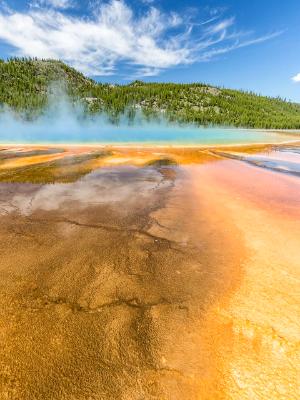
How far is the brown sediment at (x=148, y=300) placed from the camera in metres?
2.18

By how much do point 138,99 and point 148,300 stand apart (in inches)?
4786

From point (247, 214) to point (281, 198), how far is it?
1.83 meters

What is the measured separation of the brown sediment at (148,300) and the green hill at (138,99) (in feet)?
272

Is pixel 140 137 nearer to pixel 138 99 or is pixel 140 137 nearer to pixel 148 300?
pixel 148 300

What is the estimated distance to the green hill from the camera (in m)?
92.3

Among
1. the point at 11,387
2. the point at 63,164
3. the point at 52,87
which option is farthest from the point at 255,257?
the point at 52,87

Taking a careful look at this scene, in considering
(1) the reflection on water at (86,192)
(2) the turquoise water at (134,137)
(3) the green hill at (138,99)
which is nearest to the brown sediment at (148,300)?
(1) the reflection on water at (86,192)

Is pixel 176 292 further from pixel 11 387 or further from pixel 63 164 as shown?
pixel 63 164

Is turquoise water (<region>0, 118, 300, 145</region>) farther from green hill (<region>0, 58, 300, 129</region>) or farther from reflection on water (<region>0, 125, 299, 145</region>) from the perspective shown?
green hill (<region>0, 58, 300, 129</region>)

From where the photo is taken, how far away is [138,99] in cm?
11588

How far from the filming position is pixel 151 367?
2273 millimetres

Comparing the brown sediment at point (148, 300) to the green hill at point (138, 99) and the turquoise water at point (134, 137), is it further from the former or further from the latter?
the green hill at point (138, 99)

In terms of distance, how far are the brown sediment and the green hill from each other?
272ft

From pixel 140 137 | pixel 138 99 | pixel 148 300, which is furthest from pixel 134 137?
pixel 138 99
